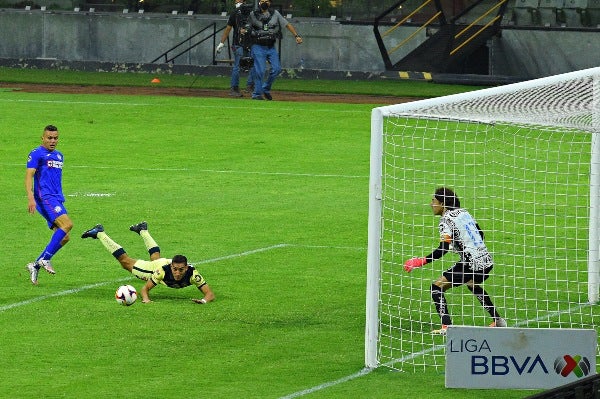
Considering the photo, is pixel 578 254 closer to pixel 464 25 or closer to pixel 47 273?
pixel 47 273

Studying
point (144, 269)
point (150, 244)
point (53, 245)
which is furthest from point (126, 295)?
point (53, 245)

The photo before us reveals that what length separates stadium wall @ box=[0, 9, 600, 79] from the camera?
44.0 metres

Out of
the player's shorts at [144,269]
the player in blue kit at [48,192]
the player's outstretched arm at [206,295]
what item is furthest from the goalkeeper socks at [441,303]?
the player in blue kit at [48,192]

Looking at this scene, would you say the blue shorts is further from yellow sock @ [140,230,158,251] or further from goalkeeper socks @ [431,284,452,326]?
goalkeeper socks @ [431,284,452,326]

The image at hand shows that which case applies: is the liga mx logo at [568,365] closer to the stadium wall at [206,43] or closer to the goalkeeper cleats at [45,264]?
the goalkeeper cleats at [45,264]

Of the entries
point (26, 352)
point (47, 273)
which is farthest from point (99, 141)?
point (26, 352)

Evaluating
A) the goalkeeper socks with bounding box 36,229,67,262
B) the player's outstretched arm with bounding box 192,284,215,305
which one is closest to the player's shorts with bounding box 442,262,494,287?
the player's outstretched arm with bounding box 192,284,215,305

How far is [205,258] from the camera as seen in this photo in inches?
709

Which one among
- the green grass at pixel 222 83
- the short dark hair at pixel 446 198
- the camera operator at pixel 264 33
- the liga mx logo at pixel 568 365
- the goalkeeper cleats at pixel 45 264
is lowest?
the liga mx logo at pixel 568 365

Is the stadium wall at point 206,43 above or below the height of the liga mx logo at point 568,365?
above

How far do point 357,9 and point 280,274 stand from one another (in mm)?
31660

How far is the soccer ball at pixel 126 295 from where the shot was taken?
14781 millimetres

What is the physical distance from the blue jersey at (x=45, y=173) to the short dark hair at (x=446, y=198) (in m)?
4.58

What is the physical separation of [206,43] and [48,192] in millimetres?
32382
